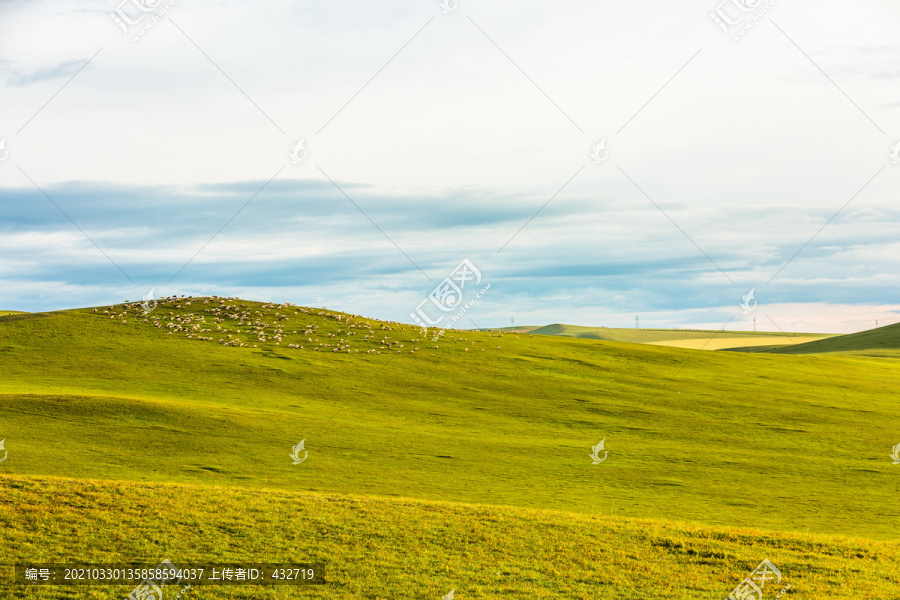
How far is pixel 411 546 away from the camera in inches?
752

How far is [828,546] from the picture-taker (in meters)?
21.3

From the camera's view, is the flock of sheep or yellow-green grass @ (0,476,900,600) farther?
the flock of sheep

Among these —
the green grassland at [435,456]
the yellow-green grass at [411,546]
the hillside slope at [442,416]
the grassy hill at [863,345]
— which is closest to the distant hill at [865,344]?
the grassy hill at [863,345]

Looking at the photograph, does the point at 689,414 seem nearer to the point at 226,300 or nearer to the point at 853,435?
the point at 853,435

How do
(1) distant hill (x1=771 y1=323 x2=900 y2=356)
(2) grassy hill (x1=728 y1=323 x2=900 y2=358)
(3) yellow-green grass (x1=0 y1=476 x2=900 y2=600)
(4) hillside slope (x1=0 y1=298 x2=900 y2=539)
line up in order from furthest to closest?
(1) distant hill (x1=771 y1=323 x2=900 y2=356), (2) grassy hill (x1=728 y1=323 x2=900 y2=358), (4) hillside slope (x1=0 y1=298 x2=900 y2=539), (3) yellow-green grass (x1=0 y1=476 x2=900 y2=600)

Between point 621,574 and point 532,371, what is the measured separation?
43757 mm

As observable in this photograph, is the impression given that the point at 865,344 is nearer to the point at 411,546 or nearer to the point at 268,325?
the point at 268,325

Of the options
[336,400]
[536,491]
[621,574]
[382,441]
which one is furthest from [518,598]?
[336,400]

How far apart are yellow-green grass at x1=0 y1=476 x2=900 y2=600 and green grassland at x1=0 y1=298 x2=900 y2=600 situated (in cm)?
9

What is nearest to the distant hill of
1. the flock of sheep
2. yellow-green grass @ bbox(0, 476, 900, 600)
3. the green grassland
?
the green grassland

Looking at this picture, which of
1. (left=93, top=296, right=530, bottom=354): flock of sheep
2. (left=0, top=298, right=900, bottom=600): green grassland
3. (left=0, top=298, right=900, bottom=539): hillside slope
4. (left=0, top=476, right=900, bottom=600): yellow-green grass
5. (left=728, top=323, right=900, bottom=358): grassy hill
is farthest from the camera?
(left=728, top=323, right=900, bottom=358): grassy hill

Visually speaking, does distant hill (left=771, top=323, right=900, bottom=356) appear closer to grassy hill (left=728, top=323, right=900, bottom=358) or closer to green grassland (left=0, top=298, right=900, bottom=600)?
grassy hill (left=728, top=323, right=900, bottom=358)

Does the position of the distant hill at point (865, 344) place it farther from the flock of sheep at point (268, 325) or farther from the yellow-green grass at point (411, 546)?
the yellow-green grass at point (411, 546)

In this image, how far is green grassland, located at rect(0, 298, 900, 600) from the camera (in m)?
18.4
